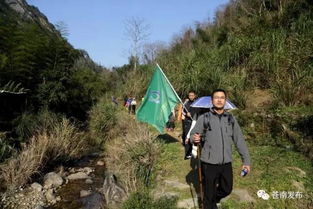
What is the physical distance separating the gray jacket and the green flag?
4.32 m

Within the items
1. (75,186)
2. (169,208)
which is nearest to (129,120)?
(75,186)

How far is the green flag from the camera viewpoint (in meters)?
8.73

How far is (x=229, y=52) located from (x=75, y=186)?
27.1 ft

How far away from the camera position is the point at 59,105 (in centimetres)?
1278

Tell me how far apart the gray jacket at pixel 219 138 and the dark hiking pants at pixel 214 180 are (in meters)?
0.09

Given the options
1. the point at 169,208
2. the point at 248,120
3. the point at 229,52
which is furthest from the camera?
the point at 229,52

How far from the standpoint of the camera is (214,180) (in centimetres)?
429

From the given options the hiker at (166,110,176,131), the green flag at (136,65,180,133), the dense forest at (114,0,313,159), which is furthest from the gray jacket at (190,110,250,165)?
the hiker at (166,110,176,131)

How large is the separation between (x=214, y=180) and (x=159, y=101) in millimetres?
4777

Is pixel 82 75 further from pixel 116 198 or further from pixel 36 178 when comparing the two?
pixel 116 198

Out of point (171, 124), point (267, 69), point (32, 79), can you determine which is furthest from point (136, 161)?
point (267, 69)

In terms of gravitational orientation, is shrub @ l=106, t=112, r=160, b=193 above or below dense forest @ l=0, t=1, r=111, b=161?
below

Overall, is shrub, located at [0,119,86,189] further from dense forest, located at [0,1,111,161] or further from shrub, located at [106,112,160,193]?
shrub, located at [106,112,160,193]

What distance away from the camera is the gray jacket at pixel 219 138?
4.21 meters
